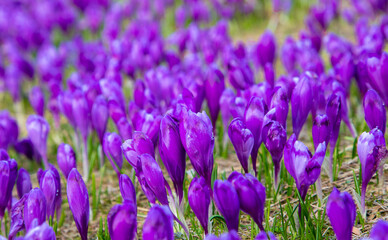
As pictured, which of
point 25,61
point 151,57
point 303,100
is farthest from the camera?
point 25,61

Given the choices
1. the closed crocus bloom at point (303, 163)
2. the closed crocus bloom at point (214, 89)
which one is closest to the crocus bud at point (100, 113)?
the closed crocus bloom at point (214, 89)

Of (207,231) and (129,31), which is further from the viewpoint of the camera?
(129,31)

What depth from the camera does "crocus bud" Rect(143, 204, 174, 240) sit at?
5.29 feet

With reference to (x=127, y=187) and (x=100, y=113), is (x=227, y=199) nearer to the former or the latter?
(x=127, y=187)

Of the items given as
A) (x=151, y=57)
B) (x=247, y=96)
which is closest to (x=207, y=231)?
(x=247, y=96)

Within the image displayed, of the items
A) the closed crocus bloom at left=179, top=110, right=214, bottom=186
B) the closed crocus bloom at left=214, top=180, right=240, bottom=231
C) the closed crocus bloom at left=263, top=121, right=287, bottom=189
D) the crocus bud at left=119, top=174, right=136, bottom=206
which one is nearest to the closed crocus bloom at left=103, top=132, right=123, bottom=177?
the crocus bud at left=119, top=174, right=136, bottom=206

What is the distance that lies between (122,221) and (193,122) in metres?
0.48

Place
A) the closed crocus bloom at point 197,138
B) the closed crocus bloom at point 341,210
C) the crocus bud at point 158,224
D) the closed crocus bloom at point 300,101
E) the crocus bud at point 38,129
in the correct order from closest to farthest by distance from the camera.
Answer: the crocus bud at point 158,224
the closed crocus bloom at point 341,210
the closed crocus bloom at point 197,138
the closed crocus bloom at point 300,101
the crocus bud at point 38,129

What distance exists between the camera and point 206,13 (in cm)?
635

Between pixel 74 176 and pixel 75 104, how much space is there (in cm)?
119

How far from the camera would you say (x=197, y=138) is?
6.40ft

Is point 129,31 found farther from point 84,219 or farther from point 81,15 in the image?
point 84,219

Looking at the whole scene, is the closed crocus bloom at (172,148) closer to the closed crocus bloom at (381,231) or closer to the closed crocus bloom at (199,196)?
the closed crocus bloom at (199,196)

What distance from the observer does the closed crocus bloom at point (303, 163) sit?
195 cm
